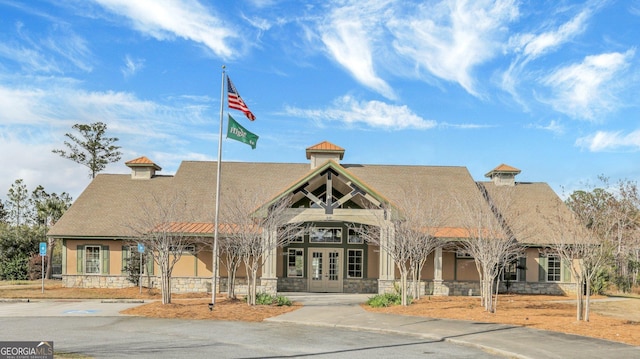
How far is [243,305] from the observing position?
21156mm

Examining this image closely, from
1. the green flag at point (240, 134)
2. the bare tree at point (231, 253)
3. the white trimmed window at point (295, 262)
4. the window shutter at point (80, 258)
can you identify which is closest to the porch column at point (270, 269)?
the bare tree at point (231, 253)

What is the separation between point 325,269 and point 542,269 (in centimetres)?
1164

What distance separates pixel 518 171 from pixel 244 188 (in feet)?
57.2

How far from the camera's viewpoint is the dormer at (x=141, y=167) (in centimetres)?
3434

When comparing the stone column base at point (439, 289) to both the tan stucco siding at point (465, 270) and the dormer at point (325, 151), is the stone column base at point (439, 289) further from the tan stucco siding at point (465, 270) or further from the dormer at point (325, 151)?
the dormer at point (325, 151)

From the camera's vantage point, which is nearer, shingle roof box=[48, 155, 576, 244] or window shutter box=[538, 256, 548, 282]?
window shutter box=[538, 256, 548, 282]

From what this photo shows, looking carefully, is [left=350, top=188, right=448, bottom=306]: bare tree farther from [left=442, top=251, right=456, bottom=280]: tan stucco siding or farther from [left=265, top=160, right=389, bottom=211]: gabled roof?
[left=442, top=251, right=456, bottom=280]: tan stucco siding

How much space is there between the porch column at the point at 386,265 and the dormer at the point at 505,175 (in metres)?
12.3

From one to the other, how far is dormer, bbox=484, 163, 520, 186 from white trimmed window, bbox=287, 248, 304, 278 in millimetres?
13983

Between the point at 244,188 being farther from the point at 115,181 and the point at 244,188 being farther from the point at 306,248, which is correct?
the point at 115,181

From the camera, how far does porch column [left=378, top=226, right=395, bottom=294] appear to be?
25311mm

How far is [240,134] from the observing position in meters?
21.0

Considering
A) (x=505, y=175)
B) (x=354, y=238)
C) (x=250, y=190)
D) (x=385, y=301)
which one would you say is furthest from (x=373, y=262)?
(x=505, y=175)

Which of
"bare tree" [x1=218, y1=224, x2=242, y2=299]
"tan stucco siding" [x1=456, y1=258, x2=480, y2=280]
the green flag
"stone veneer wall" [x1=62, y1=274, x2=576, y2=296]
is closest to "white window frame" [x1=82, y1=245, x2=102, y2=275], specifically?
"stone veneer wall" [x1=62, y1=274, x2=576, y2=296]
